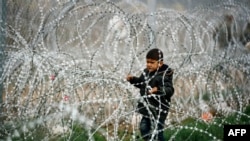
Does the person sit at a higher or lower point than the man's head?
lower

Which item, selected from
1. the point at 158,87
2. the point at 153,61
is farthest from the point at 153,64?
the point at 158,87

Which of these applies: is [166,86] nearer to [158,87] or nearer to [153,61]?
[158,87]

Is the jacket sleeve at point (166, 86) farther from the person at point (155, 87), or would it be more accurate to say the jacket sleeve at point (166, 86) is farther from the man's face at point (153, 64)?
the man's face at point (153, 64)

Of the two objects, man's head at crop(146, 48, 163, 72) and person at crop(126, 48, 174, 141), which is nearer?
person at crop(126, 48, 174, 141)

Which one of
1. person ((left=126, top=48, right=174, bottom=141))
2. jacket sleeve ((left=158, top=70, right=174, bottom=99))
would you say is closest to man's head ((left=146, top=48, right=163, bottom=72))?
person ((left=126, top=48, right=174, bottom=141))

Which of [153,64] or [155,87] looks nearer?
[155,87]

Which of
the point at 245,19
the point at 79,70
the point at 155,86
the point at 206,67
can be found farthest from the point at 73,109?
the point at 245,19

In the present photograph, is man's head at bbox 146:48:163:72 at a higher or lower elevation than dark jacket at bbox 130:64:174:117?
higher

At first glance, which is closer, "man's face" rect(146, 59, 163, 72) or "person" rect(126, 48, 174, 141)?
"person" rect(126, 48, 174, 141)

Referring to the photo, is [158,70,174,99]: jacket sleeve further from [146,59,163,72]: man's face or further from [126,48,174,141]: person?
[146,59,163,72]: man's face

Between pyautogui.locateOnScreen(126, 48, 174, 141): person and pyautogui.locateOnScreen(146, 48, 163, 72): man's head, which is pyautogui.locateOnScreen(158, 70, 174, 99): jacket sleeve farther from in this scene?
pyautogui.locateOnScreen(146, 48, 163, 72): man's head

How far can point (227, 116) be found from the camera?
6.16m

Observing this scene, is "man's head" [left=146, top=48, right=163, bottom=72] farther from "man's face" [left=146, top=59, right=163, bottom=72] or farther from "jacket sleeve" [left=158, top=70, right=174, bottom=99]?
"jacket sleeve" [left=158, top=70, right=174, bottom=99]

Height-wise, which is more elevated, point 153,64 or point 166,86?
point 153,64
